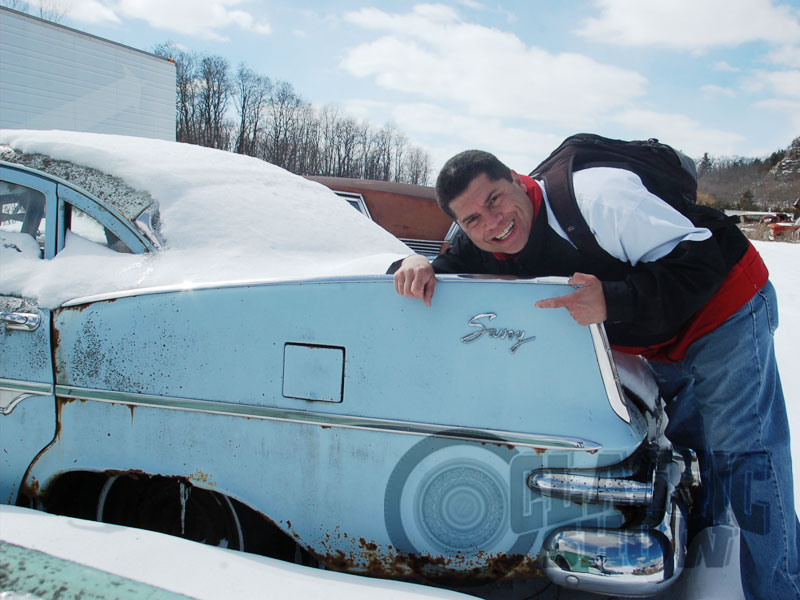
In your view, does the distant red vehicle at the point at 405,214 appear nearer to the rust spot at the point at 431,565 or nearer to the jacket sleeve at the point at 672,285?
the jacket sleeve at the point at 672,285

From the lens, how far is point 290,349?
1582 millimetres

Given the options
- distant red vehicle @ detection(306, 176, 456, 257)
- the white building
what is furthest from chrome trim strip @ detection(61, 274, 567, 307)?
the white building

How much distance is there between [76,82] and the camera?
11984 mm

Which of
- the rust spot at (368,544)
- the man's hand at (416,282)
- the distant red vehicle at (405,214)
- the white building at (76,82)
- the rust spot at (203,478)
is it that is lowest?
the rust spot at (368,544)

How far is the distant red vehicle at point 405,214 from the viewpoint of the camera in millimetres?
5887

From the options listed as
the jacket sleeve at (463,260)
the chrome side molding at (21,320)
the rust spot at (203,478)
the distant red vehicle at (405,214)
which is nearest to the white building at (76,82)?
the distant red vehicle at (405,214)

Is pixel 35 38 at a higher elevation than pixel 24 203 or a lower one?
higher

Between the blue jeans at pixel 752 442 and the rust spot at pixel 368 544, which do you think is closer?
the rust spot at pixel 368 544

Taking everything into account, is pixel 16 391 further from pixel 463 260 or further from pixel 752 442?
pixel 752 442

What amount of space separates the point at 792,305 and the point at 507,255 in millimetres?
6399

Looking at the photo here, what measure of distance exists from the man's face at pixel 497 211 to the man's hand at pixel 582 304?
41 cm

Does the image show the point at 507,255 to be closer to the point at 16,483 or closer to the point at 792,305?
the point at 16,483

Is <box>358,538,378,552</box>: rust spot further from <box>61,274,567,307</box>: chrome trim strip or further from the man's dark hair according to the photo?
the man's dark hair

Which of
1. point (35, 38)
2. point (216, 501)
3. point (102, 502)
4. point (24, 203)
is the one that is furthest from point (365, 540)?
point (35, 38)
